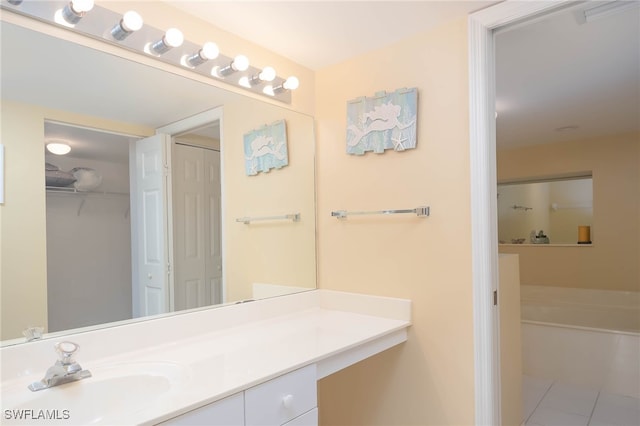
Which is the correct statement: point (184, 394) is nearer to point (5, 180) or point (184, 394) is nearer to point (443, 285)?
point (5, 180)

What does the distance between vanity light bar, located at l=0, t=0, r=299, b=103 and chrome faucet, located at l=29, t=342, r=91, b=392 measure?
1048mm

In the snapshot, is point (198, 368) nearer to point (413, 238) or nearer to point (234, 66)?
point (413, 238)

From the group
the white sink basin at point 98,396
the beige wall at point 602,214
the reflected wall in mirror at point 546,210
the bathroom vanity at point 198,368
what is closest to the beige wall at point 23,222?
the bathroom vanity at point 198,368

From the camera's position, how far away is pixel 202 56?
160 cm

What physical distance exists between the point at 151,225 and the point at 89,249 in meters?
0.24

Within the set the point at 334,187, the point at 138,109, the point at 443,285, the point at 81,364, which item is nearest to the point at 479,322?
the point at 443,285

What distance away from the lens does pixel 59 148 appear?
1299 mm

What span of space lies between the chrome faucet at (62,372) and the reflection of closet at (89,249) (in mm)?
184

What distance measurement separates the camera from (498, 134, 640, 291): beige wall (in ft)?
12.1

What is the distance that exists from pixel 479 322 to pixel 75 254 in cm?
159

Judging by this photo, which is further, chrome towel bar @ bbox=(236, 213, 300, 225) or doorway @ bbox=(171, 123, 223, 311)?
chrome towel bar @ bbox=(236, 213, 300, 225)

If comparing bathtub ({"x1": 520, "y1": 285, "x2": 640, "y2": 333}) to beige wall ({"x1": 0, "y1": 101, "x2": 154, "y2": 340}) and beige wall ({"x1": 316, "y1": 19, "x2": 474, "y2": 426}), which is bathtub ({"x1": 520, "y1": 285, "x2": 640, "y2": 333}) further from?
beige wall ({"x1": 0, "y1": 101, "x2": 154, "y2": 340})

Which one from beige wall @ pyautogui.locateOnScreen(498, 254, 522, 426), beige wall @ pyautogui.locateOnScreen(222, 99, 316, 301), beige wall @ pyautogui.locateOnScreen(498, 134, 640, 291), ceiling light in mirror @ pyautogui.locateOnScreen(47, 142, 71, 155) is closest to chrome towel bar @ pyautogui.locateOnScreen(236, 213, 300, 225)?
beige wall @ pyautogui.locateOnScreen(222, 99, 316, 301)

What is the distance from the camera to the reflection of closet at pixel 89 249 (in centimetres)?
128
